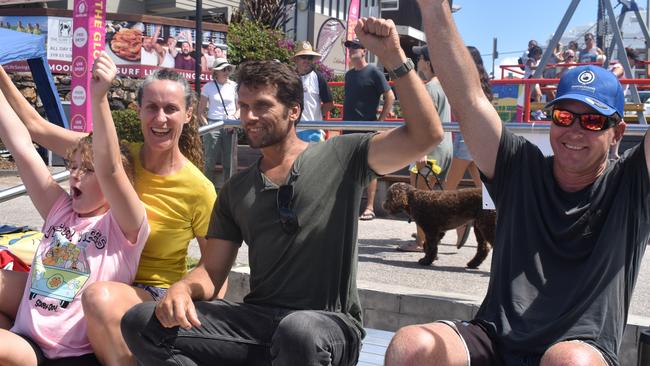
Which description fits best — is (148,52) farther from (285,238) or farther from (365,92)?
(285,238)

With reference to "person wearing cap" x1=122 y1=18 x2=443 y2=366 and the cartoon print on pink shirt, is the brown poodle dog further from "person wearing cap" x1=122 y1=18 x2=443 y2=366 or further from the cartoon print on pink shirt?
the cartoon print on pink shirt

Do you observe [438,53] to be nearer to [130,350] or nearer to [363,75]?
[130,350]

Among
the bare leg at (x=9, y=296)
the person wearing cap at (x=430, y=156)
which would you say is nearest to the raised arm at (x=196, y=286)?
the bare leg at (x=9, y=296)

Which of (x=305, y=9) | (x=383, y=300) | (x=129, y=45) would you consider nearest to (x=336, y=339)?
(x=383, y=300)

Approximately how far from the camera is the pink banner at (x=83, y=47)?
1321 centimetres

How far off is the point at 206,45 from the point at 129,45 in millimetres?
2061

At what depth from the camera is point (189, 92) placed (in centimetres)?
356

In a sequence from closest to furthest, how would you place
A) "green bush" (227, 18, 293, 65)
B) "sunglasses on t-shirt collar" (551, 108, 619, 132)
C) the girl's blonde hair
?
"sunglasses on t-shirt collar" (551, 108, 619, 132) → the girl's blonde hair → "green bush" (227, 18, 293, 65)

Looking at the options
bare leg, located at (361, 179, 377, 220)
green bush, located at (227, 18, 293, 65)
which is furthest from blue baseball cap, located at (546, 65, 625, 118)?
green bush, located at (227, 18, 293, 65)

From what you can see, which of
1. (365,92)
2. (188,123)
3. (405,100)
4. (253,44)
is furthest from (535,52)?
(405,100)

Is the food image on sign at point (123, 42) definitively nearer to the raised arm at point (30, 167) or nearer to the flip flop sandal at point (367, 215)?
the flip flop sandal at point (367, 215)

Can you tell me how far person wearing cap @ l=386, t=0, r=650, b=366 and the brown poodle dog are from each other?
3.45 m

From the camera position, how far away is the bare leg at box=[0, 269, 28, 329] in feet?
11.2

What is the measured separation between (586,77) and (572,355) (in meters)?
0.97
